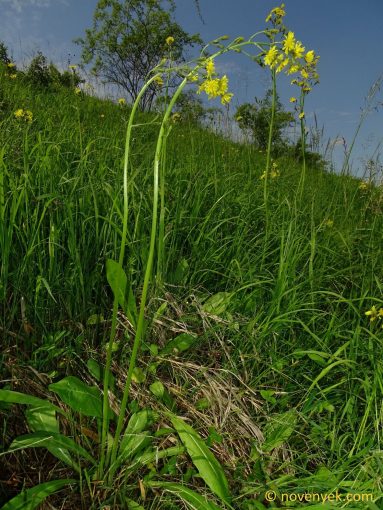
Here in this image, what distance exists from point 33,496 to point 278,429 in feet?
2.51

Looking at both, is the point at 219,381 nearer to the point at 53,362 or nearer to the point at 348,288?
the point at 53,362

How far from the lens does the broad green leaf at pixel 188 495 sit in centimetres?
119

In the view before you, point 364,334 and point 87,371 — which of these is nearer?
point 87,371

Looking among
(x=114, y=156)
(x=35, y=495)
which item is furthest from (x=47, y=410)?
(x=114, y=156)

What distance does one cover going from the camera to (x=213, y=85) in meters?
1.29

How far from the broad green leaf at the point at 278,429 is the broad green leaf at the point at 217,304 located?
44cm

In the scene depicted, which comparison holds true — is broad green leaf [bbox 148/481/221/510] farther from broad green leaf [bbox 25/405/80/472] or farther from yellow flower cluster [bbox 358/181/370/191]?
yellow flower cluster [bbox 358/181/370/191]

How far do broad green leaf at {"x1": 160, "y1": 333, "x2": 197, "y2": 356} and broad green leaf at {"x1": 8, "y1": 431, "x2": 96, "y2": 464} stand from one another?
45 cm

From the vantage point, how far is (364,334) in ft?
6.21

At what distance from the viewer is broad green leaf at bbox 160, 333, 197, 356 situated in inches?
63.7

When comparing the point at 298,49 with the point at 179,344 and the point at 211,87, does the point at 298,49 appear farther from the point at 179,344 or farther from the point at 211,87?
the point at 179,344

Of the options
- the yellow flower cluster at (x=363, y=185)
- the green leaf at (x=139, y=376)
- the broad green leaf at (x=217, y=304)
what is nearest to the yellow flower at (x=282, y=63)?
the broad green leaf at (x=217, y=304)

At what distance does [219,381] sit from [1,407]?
2.27 feet

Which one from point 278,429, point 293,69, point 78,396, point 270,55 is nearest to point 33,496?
point 78,396
